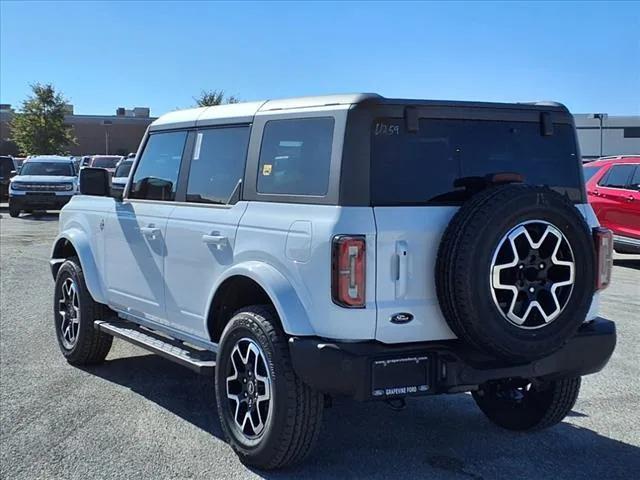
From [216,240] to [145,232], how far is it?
1021mm

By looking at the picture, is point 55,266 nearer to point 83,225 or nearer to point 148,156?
point 83,225

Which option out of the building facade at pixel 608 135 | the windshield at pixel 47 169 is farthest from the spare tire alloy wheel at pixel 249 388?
the building facade at pixel 608 135

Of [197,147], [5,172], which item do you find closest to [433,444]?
[197,147]

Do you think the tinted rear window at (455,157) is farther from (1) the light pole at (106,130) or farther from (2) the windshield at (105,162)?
(1) the light pole at (106,130)

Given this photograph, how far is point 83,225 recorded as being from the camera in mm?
6359

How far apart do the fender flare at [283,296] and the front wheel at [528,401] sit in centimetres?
128

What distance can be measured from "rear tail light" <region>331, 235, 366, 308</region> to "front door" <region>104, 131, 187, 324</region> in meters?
1.84

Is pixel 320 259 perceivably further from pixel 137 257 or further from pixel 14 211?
pixel 14 211

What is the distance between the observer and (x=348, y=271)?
3.67 meters

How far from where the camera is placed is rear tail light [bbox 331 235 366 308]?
144 inches

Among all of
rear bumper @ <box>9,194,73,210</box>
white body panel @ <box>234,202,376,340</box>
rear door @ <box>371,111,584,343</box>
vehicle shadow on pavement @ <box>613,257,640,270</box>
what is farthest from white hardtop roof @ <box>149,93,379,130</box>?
rear bumper @ <box>9,194,73,210</box>

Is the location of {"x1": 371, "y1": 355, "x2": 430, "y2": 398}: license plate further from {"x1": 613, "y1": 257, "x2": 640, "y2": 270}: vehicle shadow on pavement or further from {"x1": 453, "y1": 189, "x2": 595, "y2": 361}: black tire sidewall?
{"x1": 613, "y1": 257, "x2": 640, "y2": 270}: vehicle shadow on pavement

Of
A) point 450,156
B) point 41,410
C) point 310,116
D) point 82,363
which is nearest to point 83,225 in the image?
point 82,363

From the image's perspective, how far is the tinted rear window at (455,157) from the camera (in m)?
3.90
